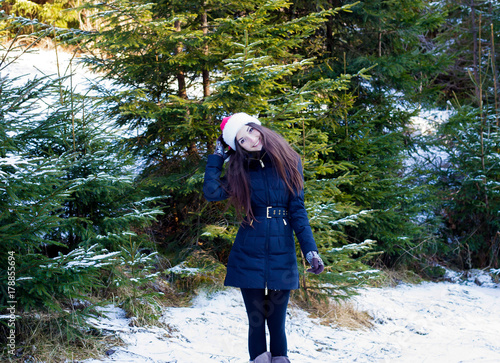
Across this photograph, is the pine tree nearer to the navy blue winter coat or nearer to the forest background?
the forest background

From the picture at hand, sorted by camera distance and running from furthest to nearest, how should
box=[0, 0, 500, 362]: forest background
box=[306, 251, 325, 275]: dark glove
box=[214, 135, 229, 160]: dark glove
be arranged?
box=[0, 0, 500, 362]: forest background
box=[214, 135, 229, 160]: dark glove
box=[306, 251, 325, 275]: dark glove

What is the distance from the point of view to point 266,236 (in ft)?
9.64

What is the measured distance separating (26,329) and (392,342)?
372cm

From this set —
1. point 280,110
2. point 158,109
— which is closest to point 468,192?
point 280,110

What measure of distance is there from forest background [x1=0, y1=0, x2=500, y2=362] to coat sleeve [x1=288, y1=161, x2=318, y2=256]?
4.59 ft

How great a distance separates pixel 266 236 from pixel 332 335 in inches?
91.3

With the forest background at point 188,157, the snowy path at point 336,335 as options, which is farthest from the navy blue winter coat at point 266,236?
the snowy path at point 336,335

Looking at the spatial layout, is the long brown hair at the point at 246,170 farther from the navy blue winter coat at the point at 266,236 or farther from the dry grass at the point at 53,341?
the dry grass at the point at 53,341

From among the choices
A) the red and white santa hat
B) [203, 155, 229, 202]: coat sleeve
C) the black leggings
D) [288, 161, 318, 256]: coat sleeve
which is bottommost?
the black leggings

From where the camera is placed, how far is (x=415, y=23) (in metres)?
7.09

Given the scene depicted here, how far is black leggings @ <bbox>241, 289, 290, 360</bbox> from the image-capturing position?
2.99m

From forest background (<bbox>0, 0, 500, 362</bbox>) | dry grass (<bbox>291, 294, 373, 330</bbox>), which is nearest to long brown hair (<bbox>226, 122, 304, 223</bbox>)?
forest background (<bbox>0, 0, 500, 362</bbox>)

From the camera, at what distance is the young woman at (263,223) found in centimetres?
291

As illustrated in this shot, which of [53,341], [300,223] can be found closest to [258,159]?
[300,223]
